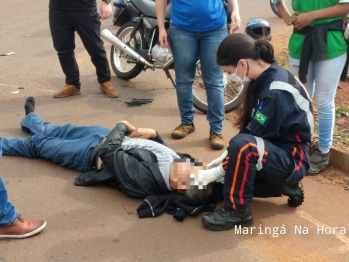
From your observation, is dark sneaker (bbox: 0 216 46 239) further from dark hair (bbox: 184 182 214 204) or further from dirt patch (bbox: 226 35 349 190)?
dirt patch (bbox: 226 35 349 190)

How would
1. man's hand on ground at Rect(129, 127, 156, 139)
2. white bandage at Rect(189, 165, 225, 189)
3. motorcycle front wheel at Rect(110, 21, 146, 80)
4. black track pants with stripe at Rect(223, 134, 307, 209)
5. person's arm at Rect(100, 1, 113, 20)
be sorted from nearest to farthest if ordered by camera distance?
black track pants with stripe at Rect(223, 134, 307, 209), white bandage at Rect(189, 165, 225, 189), man's hand on ground at Rect(129, 127, 156, 139), person's arm at Rect(100, 1, 113, 20), motorcycle front wheel at Rect(110, 21, 146, 80)

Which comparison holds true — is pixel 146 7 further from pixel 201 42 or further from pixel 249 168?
pixel 249 168

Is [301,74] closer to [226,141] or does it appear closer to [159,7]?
[226,141]

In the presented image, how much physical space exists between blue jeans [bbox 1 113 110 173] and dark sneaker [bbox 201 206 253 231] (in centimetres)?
116

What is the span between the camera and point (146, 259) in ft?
10.5

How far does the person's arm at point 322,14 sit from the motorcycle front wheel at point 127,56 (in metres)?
2.54

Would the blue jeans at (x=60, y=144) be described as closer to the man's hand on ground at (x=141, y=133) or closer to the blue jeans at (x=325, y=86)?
the man's hand on ground at (x=141, y=133)

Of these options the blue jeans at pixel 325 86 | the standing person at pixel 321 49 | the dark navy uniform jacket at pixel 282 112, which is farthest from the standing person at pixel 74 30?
the dark navy uniform jacket at pixel 282 112

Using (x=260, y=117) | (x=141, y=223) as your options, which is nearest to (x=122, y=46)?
(x=141, y=223)

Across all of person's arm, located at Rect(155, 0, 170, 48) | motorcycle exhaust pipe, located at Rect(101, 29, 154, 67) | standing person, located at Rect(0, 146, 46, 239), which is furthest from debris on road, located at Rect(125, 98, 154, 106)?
standing person, located at Rect(0, 146, 46, 239)

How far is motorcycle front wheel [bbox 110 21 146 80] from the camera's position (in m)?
6.25

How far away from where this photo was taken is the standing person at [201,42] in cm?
453

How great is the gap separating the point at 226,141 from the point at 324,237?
1708 millimetres

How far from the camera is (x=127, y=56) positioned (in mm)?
6305
